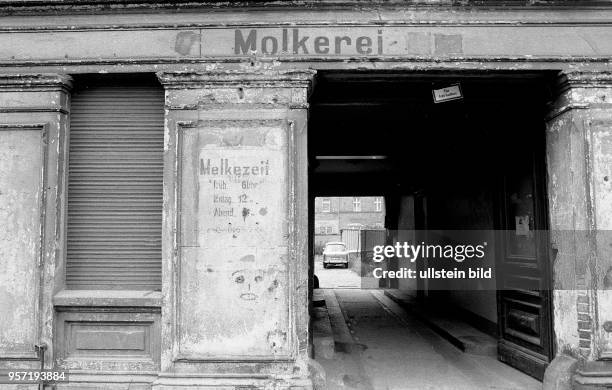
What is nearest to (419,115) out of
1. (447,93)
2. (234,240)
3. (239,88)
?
(447,93)

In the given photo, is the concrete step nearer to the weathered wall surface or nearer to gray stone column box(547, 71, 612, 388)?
gray stone column box(547, 71, 612, 388)

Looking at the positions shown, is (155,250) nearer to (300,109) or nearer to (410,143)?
(300,109)

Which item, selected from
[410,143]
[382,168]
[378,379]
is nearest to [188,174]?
[378,379]

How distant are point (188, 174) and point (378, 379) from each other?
345 centimetres

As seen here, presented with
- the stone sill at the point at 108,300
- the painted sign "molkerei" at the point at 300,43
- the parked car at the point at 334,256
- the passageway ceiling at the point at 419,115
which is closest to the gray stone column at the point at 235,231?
the stone sill at the point at 108,300

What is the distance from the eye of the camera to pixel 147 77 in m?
5.09

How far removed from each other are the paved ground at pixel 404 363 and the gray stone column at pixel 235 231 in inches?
54.1

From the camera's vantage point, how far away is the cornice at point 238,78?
4.90 meters

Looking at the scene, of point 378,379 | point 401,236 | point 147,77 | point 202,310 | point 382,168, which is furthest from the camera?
point 401,236

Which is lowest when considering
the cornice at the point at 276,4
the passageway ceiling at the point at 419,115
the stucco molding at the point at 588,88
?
the stucco molding at the point at 588,88

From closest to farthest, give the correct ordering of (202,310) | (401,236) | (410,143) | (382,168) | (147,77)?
(202,310) < (147,77) < (410,143) < (382,168) < (401,236)

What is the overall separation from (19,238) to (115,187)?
110 cm

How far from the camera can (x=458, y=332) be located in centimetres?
771

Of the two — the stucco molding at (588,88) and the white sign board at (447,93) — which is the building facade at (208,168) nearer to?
the stucco molding at (588,88)
